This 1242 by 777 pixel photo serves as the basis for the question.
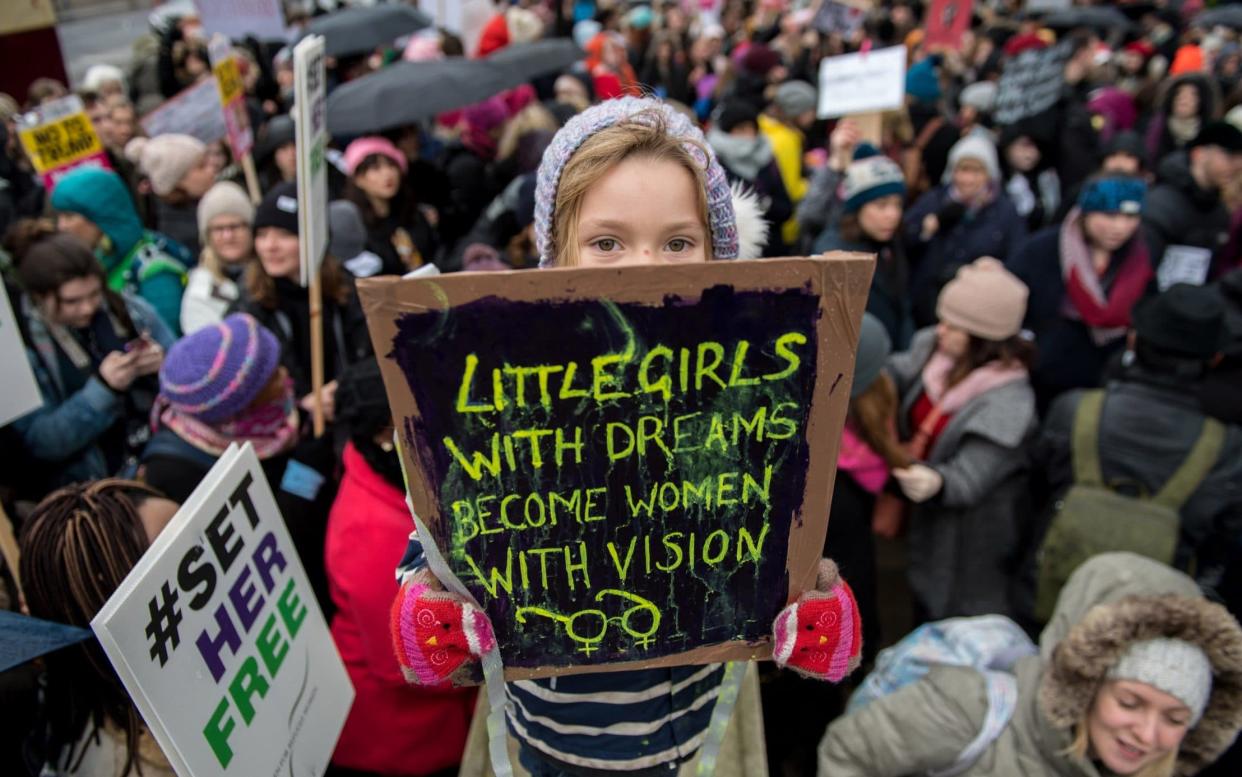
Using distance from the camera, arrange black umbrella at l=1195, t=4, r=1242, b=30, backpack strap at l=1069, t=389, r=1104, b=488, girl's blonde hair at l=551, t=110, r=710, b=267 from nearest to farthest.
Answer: girl's blonde hair at l=551, t=110, r=710, b=267 < backpack strap at l=1069, t=389, r=1104, b=488 < black umbrella at l=1195, t=4, r=1242, b=30

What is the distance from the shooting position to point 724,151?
560 centimetres

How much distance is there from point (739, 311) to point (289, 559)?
1.33 metres

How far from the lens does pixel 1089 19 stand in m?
11.0

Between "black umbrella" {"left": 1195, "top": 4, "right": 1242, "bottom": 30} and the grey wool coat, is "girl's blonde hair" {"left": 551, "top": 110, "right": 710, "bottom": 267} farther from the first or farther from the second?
"black umbrella" {"left": 1195, "top": 4, "right": 1242, "bottom": 30}

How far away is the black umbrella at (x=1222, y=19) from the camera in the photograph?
33.7 ft

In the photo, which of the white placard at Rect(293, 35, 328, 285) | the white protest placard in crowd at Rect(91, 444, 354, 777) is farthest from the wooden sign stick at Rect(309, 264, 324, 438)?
the white protest placard in crowd at Rect(91, 444, 354, 777)

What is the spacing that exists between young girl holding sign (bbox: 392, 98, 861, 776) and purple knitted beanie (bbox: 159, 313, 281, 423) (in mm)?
1323

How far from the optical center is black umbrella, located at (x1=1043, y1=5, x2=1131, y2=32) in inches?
426

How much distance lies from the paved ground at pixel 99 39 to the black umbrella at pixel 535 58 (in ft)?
34.5

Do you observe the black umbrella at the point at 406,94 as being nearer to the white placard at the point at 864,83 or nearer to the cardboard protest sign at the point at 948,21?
the white placard at the point at 864,83

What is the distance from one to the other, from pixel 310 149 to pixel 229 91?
92.0 inches

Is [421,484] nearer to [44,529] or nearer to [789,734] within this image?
[44,529]

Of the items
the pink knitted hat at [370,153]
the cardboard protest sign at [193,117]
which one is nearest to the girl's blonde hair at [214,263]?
the pink knitted hat at [370,153]

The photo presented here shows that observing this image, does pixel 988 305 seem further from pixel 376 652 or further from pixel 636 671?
pixel 376 652
